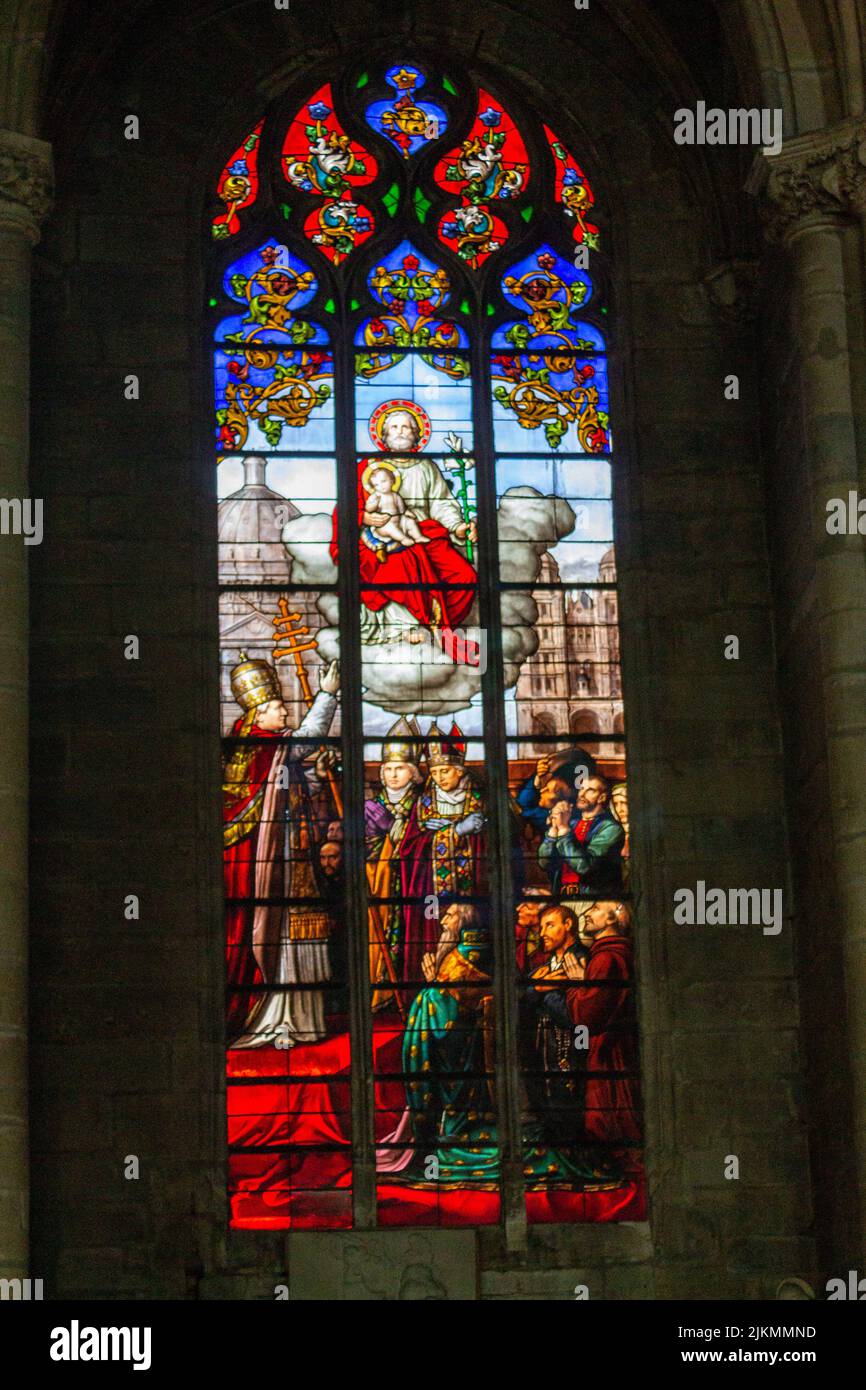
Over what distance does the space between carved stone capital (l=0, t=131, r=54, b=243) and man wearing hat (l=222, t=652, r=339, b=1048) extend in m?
2.87

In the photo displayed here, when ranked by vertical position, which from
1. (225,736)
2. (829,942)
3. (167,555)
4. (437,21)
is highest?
(437,21)

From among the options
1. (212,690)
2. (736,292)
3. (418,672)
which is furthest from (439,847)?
(736,292)

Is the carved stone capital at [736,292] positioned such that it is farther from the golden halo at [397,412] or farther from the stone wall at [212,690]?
the golden halo at [397,412]

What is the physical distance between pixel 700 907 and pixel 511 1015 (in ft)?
4.02

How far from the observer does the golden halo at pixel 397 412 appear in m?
16.6

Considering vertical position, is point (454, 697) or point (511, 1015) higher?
point (454, 697)

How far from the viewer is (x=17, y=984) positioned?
43.9ft

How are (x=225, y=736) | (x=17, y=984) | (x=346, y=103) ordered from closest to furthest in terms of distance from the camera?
(x=17, y=984)
(x=225, y=736)
(x=346, y=103)

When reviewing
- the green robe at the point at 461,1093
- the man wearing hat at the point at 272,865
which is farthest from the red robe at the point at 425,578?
the green robe at the point at 461,1093

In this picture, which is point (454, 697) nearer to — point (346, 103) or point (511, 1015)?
point (511, 1015)

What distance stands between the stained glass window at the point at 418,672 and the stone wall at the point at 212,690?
0.24 metres

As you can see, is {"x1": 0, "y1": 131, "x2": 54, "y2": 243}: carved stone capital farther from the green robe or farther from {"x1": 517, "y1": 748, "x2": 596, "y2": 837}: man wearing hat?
the green robe

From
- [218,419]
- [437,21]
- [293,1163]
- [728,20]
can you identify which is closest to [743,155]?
[728,20]

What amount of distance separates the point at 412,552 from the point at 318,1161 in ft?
11.9
